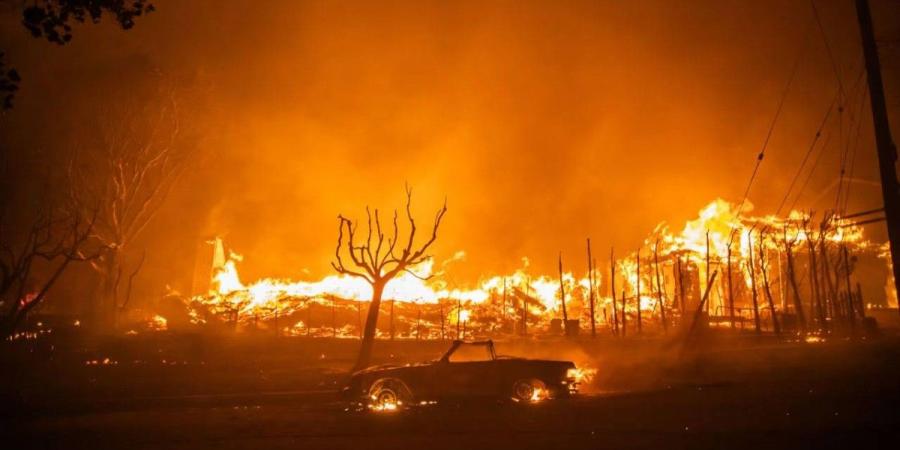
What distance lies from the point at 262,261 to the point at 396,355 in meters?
20.3

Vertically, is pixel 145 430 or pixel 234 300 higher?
pixel 234 300

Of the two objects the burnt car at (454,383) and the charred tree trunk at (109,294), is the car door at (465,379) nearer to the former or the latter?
the burnt car at (454,383)

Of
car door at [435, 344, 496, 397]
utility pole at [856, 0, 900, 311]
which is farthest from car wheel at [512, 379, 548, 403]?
utility pole at [856, 0, 900, 311]

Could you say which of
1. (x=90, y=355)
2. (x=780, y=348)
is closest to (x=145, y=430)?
(x=90, y=355)

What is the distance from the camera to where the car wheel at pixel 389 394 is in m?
13.5

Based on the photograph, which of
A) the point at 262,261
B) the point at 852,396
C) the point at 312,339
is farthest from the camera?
the point at 262,261

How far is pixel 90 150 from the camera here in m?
32.6

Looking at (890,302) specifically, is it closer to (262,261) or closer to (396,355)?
(396,355)

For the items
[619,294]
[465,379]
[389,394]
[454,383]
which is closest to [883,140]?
[465,379]

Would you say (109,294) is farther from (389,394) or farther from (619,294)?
(619,294)

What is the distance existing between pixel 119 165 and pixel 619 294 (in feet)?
114

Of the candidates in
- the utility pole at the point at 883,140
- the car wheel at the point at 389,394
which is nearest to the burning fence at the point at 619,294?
the utility pole at the point at 883,140

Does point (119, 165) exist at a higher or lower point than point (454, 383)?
higher

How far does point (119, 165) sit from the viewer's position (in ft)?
102
